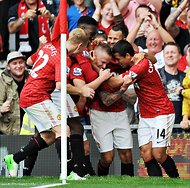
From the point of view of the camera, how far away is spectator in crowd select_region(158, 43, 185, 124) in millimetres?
15641

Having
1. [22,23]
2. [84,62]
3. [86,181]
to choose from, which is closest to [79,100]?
[84,62]

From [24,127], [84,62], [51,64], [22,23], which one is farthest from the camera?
[22,23]

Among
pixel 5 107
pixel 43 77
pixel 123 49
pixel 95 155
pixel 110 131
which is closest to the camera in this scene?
pixel 43 77

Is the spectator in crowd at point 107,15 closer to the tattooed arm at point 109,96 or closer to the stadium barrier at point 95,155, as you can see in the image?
the stadium barrier at point 95,155

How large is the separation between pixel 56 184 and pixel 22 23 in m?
6.52

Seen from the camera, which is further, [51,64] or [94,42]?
[94,42]

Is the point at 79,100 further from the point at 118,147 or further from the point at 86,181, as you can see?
the point at 86,181

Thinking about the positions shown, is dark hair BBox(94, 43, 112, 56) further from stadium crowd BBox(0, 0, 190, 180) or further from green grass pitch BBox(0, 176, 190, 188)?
green grass pitch BBox(0, 176, 190, 188)

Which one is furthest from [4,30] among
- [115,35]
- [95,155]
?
[95,155]

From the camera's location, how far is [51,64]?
41.7 ft

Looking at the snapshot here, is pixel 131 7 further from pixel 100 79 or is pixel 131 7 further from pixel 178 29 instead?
pixel 100 79

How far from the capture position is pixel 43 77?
Result: 12.8 m

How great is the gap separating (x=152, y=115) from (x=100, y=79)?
1129 mm

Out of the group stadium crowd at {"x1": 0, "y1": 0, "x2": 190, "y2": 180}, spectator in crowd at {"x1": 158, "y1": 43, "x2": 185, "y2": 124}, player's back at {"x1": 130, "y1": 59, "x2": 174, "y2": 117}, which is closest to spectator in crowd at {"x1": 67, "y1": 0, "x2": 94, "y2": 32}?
stadium crowd at {"x1": 0, "y1": 0, "x2": 190, "y2": 180}
